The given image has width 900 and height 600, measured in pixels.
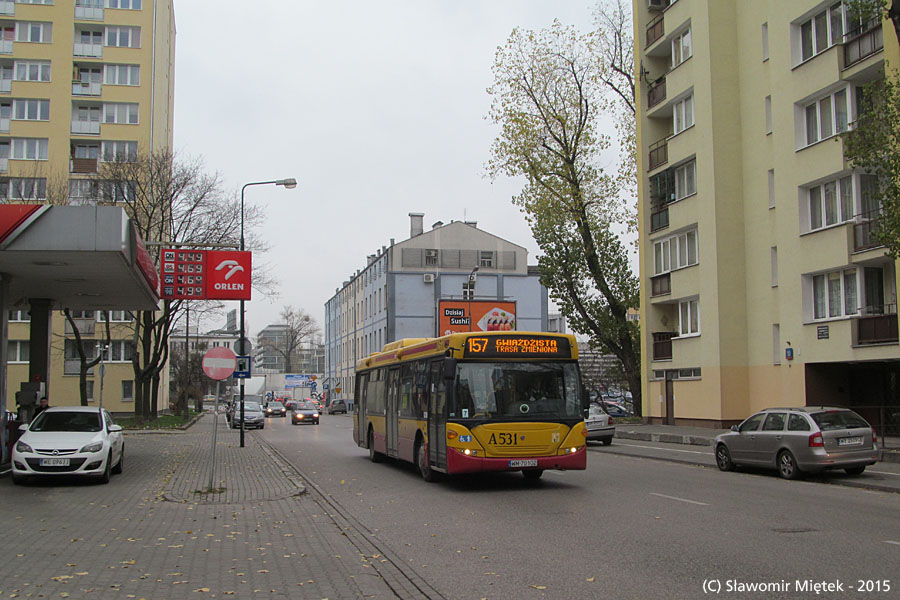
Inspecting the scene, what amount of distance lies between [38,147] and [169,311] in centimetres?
2447

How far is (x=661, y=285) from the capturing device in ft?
125

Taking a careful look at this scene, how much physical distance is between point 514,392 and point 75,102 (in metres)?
54.4

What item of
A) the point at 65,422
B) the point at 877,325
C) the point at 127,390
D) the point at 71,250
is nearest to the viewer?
the point at 71,250

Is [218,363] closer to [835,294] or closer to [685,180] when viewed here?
[835,294]

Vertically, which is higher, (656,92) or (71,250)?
(656,92)

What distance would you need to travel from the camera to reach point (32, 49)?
58562 mm

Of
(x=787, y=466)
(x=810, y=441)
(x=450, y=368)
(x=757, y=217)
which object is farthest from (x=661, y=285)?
(x=450, y=368)

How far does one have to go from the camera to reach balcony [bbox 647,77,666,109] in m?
38.8

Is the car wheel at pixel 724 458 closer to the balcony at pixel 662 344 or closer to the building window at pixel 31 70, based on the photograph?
the balcony at pixel 662 344

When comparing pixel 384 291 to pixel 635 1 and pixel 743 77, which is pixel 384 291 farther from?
pixel 743 77

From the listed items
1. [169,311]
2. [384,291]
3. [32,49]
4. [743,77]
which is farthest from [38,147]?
[743,77]

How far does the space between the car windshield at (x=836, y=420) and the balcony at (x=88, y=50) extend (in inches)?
2258

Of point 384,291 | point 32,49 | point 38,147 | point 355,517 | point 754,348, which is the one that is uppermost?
point 32,49

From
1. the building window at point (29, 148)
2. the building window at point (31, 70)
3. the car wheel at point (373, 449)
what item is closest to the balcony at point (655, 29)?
the car wheel at point (373, 449)
